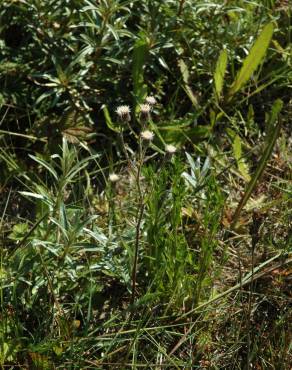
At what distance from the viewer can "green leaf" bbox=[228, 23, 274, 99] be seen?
2721 millimetres

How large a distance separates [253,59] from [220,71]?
6.5 inches

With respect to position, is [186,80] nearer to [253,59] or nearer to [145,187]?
[253,59]

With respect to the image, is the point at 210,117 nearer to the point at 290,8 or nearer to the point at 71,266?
the point at 290,8

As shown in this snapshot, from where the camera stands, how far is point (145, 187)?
8.48 feet

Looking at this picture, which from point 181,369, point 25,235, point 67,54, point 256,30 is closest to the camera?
point 181,369

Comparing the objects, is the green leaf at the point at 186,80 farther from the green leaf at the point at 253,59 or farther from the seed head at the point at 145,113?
the seed head at the point at 145,113

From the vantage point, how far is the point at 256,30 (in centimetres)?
292

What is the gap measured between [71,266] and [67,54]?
1.04 m

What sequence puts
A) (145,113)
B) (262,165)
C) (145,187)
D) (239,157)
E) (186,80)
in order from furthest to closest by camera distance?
(186,80) < (239,157) < (145,187) < (262,165) < (145,113)

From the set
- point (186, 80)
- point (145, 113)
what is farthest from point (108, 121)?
Answer: point (145, 113)

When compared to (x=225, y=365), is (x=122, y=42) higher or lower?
higher

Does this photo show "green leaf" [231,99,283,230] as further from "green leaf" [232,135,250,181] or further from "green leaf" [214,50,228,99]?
"green leaf" [214,50,228,99]

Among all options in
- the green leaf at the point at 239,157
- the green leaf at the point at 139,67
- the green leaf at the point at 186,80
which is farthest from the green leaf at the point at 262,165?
the green leaf at the point at 139,67

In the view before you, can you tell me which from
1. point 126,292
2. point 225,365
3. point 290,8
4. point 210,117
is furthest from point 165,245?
point 290,8
